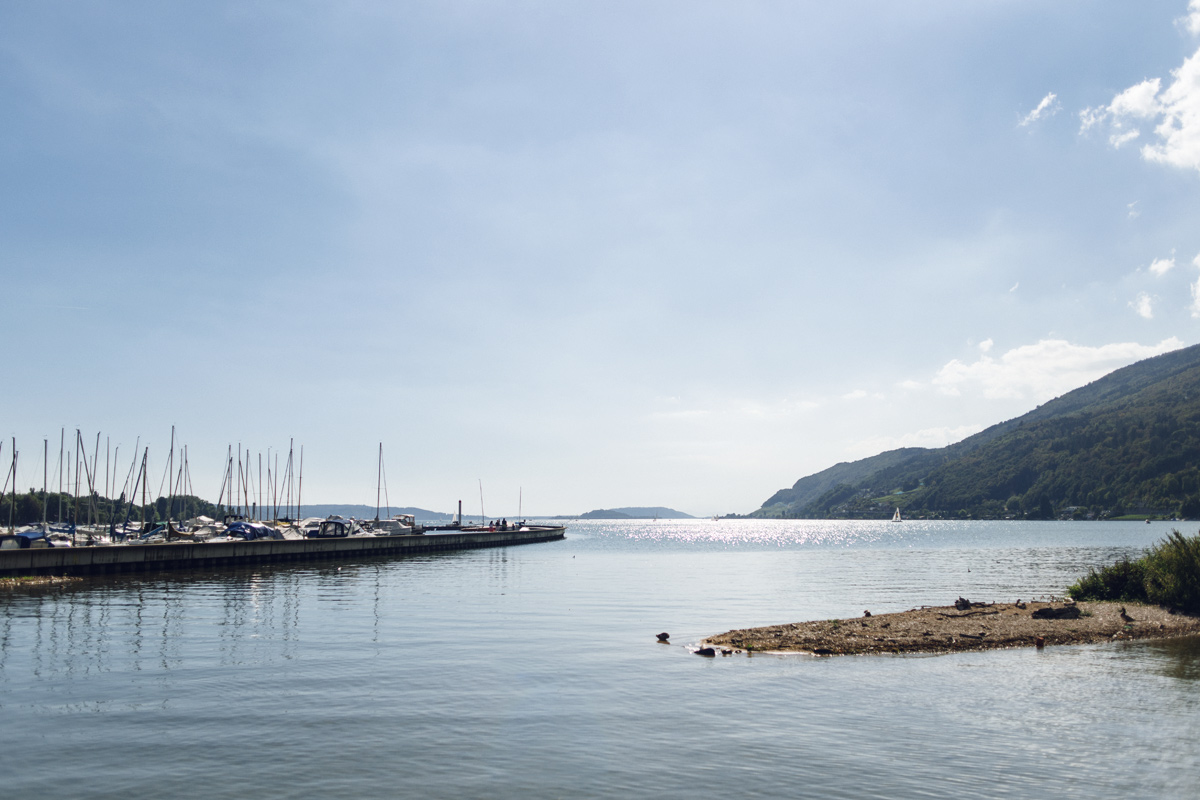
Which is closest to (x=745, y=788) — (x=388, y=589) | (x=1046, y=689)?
(x=1046, y=689)

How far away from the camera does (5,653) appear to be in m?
28.5

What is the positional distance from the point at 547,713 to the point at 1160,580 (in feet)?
119

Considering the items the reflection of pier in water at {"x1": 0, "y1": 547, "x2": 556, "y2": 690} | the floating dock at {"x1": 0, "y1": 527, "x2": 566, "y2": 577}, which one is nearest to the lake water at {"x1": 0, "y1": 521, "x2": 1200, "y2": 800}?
the reflection of pier in water at {"x1": 0, "y1": 547, "x2": 556, "y2": 690}


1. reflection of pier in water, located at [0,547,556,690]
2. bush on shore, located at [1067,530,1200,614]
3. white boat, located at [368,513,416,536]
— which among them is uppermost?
bush on shore, located at [1067,530,1200,614]

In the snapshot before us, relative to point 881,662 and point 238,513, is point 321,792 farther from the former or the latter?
point 238,513

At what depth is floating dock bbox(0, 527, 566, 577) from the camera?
5912 cm

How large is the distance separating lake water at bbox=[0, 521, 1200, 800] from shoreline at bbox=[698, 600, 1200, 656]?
55.8 inches

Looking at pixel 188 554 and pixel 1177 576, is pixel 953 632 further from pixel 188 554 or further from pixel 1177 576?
pixel 188 554

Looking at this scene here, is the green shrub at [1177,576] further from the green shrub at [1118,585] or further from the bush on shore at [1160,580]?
the green shrub at [1118,585]

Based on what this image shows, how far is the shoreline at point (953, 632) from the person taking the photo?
96.9ft

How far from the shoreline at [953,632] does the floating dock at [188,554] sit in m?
57.6

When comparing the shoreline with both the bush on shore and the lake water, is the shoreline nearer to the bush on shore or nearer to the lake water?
the bush on shore

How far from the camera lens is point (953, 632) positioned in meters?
32.2

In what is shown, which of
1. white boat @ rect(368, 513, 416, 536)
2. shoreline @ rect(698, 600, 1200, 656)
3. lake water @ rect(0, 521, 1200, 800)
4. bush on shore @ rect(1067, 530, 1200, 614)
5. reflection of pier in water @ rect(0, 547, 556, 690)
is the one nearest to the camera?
lake water @ rect(0, 521, 1200, 800)
